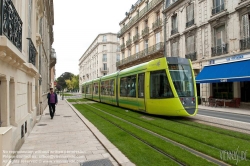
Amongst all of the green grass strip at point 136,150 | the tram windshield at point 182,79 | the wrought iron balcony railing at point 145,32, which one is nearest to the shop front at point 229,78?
the tram windshield at point 182,79

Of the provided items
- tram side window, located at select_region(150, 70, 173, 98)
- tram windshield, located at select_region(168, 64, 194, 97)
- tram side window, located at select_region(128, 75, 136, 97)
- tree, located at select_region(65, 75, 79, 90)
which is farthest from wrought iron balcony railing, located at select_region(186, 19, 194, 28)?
tree, located at select_region(65, 75, 79, 90)

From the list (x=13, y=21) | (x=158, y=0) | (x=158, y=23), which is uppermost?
(x=158, y=0)

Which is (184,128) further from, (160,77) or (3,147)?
(3,147)

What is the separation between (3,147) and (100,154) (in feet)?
8.72

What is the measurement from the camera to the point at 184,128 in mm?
7660

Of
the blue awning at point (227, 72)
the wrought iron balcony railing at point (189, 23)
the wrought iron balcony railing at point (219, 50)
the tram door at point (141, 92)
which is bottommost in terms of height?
the tram door at point (141, 92)

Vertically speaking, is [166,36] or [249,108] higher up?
[166,36]

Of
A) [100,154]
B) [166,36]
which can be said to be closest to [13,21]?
[100,154]

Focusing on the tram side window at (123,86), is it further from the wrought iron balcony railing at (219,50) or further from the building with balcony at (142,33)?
the building with balcony at (142,33)

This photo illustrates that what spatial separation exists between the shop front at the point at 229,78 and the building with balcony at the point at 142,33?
31.3 feet

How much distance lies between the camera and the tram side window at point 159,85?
31.1 ft

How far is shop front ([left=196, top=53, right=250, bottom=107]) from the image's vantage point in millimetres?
14663

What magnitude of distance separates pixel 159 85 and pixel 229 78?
785 centimetres

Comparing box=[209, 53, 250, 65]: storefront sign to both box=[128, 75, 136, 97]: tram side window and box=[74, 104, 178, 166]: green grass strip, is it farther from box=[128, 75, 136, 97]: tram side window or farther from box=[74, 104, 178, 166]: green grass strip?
box=[74, 104, 178, 166]: green grass strip
